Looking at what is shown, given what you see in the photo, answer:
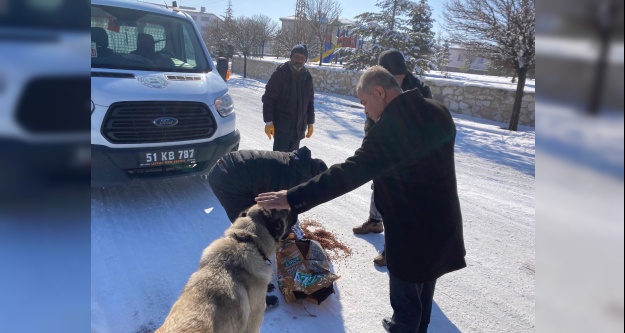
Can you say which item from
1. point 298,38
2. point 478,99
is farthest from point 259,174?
point 298,38

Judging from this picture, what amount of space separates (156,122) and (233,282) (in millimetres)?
→ 2980

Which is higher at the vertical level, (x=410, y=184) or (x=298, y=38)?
(x=298, y=38)

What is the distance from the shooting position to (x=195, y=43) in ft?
20.4

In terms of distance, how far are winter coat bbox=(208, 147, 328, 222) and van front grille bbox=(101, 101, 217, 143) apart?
164 cm

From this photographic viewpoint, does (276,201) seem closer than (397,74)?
Yes

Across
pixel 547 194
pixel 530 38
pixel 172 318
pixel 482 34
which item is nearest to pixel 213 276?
pixel 172 318

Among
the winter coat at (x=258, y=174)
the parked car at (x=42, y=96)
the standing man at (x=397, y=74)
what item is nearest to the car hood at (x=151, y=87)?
the winter coat at (x=258, y=174)

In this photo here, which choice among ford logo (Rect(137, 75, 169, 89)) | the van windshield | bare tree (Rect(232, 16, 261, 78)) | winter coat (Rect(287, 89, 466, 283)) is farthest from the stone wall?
bare tree (Rect(232, 16, 261, 78))

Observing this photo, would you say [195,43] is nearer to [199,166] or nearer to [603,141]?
[199,166]

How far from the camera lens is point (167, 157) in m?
4.78

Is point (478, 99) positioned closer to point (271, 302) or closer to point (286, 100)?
point (286, 100)

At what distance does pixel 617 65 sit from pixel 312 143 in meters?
8.10

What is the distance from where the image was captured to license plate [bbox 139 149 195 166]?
4.63 meters

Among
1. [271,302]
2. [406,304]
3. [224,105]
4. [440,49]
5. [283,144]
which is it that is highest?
[440,49]
